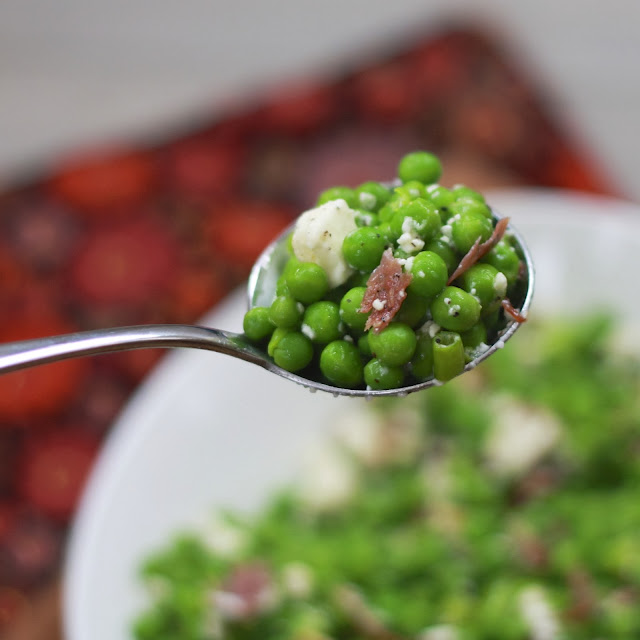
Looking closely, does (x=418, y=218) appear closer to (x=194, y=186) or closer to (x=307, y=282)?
(x=307, y=282)

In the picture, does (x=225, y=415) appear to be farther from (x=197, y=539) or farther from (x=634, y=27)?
(x=634, y=27)

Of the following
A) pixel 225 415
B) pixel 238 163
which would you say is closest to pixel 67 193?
pixel 238 163

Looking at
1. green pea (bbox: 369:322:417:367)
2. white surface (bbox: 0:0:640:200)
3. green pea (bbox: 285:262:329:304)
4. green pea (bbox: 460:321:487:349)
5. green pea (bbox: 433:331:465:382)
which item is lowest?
A: green pea (bbox: 433:331:465:382)

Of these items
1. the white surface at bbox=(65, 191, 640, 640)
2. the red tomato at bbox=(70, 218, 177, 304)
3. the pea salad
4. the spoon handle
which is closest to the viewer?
the spoon handle

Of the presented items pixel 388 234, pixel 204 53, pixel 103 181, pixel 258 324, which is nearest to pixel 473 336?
pixel 388 234

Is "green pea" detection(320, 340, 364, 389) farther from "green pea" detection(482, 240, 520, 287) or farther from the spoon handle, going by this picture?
"green pea" detection(482, 240, 520, 287)

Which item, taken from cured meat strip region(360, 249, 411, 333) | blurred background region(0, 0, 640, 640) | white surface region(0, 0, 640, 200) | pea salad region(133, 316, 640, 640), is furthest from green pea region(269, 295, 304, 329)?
white surface region(0, 0, 640, 200)
